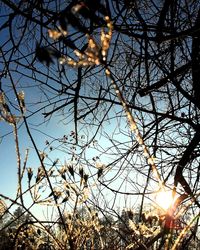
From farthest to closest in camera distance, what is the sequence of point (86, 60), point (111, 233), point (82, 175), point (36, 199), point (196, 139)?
point (196, 139), point (111, 233), point (82, 175), point (36, 199), point (86, 60)

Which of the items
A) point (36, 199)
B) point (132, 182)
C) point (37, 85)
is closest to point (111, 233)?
point (36, 199)

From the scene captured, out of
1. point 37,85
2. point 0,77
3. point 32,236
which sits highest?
point 37,85

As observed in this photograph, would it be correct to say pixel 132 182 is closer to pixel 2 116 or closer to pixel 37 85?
pixel 37 85

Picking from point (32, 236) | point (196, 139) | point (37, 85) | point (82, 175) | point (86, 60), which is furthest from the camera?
point (37, 85)

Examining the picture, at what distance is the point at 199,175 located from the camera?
284 centimetres

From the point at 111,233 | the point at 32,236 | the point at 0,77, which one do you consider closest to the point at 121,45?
the point at 0,77

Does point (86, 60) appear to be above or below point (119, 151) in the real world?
below

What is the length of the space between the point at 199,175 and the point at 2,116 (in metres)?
2.26

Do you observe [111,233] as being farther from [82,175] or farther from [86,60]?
[86,60]

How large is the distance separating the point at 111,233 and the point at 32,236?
20.2 inches

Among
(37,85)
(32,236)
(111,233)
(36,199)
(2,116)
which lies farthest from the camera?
(37,85)

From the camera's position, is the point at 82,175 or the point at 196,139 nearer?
the point at 82,175

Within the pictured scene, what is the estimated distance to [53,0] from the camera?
2494 millimetres

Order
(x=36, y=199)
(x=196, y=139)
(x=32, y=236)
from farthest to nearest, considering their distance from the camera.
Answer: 1. (x=196, y=139)
2. (x=32, y=236)
3. (x=36, y=199)
